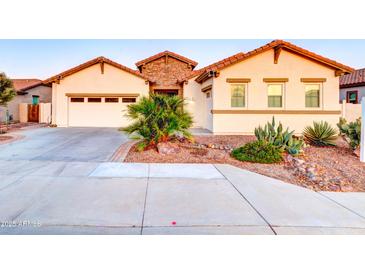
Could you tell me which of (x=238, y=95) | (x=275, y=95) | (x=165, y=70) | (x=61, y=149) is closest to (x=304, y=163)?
(x=238, y=95)

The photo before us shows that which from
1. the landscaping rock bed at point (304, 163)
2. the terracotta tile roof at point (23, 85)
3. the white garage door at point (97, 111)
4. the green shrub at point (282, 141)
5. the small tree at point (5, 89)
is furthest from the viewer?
the terracotta tile roof at point (23, 85)

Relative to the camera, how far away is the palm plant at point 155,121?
8.99 m

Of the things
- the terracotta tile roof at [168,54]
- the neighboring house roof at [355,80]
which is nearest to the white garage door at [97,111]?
the terracotta tile roof at [168,54]

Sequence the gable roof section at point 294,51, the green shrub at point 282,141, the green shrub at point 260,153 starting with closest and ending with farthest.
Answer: the green shrub at point 260,153
the green shrub at point 282,141
the gable roof section at point 294,51

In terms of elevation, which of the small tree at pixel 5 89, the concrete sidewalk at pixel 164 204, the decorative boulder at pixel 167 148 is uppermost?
the small tree at pixel 5 89

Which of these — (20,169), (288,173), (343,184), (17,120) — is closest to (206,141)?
(288,173)

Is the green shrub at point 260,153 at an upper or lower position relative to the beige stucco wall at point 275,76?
lower

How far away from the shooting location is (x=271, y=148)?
8.19 m

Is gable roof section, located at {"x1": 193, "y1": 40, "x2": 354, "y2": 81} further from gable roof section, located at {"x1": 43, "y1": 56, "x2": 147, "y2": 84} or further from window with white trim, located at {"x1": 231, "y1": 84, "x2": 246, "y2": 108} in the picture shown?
gable roof section, located at {"x1": 43, "y1": 56, "x2": 147, "y2": 84}

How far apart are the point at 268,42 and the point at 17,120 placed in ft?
73.3

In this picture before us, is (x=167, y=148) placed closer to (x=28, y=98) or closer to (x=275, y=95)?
(x=275, y=95)

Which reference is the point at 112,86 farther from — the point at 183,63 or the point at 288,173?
the point at 288,173

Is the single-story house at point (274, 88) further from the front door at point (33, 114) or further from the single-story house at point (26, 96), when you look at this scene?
the single-story house at point (26, 96)

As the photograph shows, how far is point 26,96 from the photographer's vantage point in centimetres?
2522
